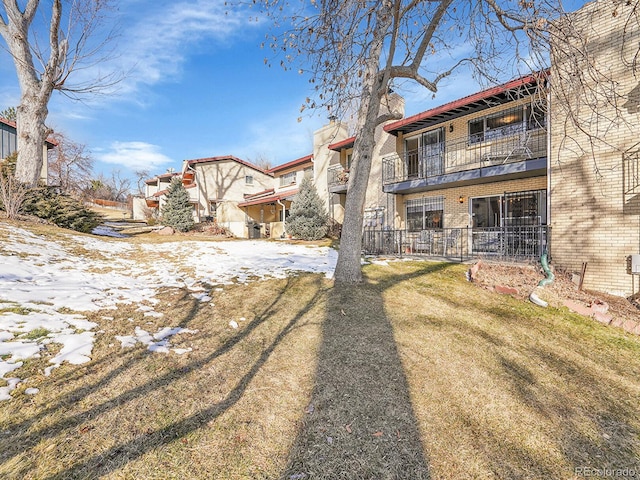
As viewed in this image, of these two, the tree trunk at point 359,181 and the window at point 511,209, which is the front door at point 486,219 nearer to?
the window at point 511,209

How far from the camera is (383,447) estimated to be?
238 cm

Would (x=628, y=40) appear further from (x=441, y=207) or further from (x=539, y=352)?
(x=539, y=352)

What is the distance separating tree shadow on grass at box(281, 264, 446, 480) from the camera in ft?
7.18

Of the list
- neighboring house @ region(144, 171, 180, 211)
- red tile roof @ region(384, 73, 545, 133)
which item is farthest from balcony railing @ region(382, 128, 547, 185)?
neighboring house @ region(144, 171, 180, 211)

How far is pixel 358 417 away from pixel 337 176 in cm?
1560

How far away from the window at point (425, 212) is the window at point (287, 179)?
10495 millimetres

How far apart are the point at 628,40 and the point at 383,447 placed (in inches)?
427

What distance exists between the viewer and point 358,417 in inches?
106

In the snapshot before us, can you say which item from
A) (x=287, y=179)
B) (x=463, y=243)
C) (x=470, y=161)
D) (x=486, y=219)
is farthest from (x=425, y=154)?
(x=287, y=179)

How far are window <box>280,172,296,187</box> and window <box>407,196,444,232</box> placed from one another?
34.4 ft

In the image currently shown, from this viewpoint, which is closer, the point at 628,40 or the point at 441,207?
the point at 628,40

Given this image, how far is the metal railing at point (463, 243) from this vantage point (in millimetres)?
9191

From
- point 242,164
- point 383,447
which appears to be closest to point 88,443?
point 383,447

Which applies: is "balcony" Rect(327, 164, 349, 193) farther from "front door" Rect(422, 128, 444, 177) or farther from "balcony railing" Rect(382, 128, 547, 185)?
"front door" Rect(422, 128, 444, 177)
